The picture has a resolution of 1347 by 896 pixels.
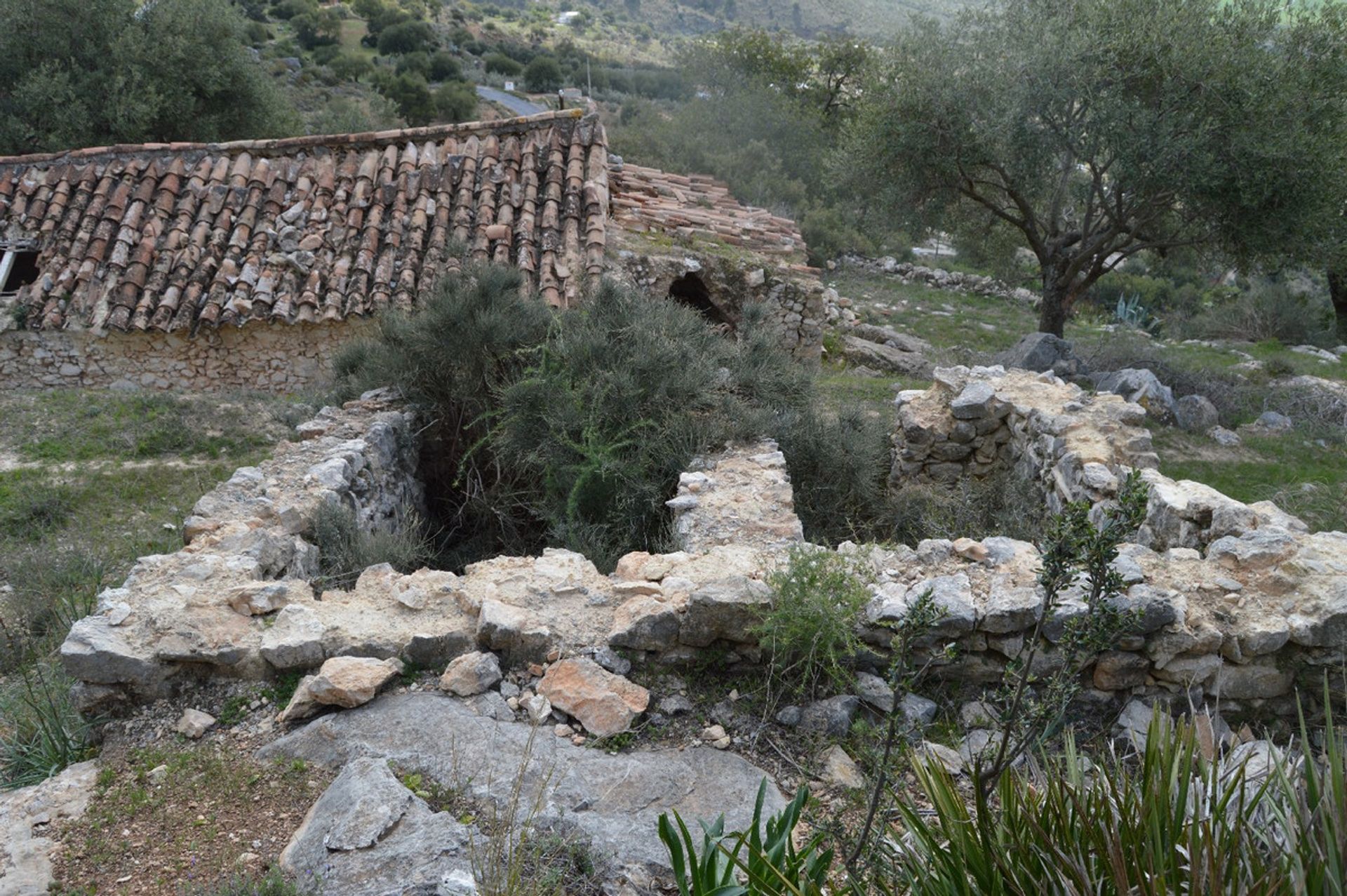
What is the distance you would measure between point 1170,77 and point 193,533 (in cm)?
1168

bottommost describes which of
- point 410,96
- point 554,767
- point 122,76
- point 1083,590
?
point 410,96

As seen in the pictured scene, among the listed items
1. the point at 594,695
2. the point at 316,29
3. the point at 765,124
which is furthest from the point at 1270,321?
the point at 316,29

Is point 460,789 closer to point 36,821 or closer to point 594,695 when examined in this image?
point 594,695

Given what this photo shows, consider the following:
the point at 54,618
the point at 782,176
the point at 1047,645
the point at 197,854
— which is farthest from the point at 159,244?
the point at 782,176

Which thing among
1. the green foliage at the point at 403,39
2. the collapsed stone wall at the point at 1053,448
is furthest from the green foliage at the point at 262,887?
the green foliage at the point at 403,39

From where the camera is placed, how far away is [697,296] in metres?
12.6

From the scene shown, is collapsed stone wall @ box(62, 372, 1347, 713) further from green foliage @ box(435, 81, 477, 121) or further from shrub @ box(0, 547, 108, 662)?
green foliage @ box(435, 81, 477, 121)

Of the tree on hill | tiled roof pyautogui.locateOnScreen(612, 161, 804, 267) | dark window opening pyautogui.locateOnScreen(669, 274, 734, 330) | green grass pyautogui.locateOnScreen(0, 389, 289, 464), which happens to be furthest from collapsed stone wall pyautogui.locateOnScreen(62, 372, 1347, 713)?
tiled roof pyautogui.locateOnScreen(612, 161, 804, 267)

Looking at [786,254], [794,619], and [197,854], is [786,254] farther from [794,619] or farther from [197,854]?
[197,854]

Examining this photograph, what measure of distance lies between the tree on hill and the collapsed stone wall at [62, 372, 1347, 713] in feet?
26.4

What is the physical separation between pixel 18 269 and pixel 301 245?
4078 mm

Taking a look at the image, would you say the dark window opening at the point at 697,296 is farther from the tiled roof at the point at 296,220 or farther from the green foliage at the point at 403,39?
the green foliage at the point at 403,39

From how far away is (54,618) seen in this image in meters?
5.45

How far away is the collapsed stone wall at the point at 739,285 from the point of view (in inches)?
443
